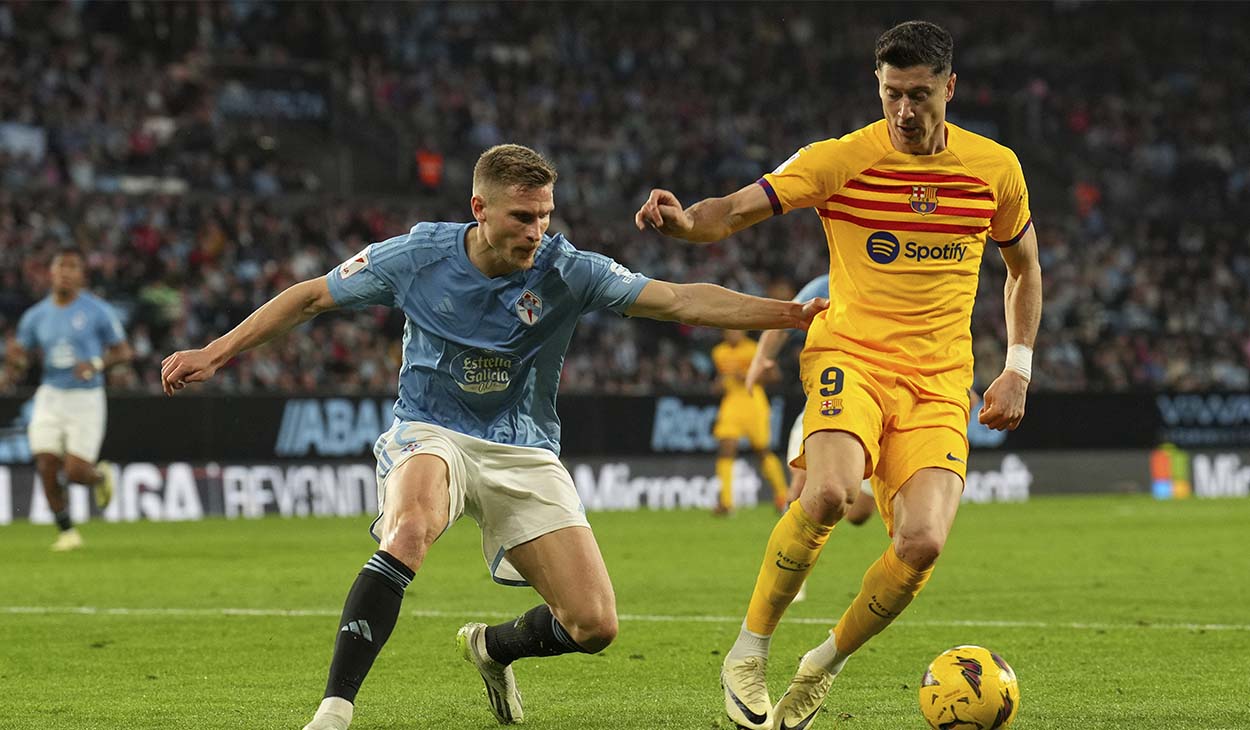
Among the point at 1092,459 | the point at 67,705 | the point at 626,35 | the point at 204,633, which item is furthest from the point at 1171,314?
the point at 67,705

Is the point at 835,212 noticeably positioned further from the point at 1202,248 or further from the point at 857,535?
the point at 1202,248

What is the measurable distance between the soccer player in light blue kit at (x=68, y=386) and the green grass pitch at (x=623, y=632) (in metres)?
0.68

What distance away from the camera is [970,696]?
5.47 m

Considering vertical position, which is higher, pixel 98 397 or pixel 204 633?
pixel 98 397

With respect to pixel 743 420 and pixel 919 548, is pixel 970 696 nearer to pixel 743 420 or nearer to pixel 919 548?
pixel 919 548

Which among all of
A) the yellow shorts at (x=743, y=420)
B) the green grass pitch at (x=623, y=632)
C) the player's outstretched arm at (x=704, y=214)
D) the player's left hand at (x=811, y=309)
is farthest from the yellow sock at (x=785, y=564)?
the yellow shorts at (x=743, y=420)

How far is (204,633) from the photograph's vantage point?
8812 millimetres

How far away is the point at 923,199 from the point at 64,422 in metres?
10.4

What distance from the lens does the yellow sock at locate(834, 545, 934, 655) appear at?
5.91m

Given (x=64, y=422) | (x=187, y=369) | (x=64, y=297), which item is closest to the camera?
(x=187, y=369)

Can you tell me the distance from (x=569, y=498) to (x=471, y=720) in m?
0.89

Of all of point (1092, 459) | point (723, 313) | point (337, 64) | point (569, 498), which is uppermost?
point (337, 64)

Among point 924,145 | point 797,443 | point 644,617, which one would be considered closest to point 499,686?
point 797,443

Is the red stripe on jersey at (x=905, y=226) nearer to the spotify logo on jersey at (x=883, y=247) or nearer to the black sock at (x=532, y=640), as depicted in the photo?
the spotify logo on jersey at (x=883, y=247)
